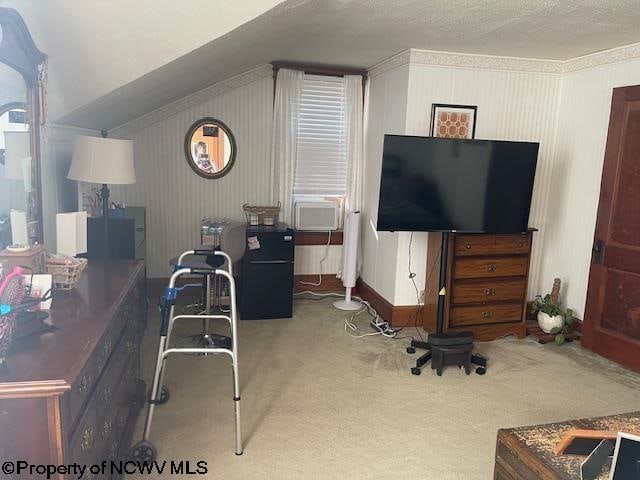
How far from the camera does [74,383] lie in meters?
1.36

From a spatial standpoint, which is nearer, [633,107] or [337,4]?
[337,4]

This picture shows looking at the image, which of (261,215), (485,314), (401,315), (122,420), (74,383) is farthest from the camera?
(261,215)

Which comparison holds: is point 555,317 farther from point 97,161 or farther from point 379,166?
point 97,161

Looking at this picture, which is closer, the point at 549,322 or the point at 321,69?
the point at 549,322

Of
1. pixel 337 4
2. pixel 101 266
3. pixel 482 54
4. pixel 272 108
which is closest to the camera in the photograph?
pixel 101 266

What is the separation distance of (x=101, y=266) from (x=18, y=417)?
1.27 m

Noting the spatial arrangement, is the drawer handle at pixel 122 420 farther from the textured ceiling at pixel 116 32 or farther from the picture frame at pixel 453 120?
the picture frame at pixel 453 120

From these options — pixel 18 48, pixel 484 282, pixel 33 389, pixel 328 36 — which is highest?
pixel 328 36

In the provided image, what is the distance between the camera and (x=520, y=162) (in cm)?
354

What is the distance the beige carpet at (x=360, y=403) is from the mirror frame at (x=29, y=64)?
4.50 ft

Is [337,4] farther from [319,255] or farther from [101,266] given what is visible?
[319,255]

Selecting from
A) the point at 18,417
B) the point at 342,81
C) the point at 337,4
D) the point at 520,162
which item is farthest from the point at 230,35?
the point at 342,81

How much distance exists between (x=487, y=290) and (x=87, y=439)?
3226 mm

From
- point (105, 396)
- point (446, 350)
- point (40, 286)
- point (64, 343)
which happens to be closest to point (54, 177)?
point (40, 286)
